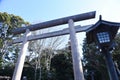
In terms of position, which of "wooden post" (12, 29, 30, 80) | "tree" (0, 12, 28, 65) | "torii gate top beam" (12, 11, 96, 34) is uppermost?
"tree" (0, 12, 28, 65)

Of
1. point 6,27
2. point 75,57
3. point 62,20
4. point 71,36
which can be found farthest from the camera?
point 6,27

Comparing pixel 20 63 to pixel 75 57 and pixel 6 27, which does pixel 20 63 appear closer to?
pixel 75 57

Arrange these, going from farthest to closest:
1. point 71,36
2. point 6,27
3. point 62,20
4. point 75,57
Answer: point 6,27 < point 62,20 < point 71,36 < point 75,57

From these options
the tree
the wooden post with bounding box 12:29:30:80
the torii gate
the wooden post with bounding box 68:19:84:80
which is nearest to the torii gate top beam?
the torii gate

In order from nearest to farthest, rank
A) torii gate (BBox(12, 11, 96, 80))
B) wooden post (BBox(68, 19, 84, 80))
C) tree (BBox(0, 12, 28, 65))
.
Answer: wooden post (BBox(68, 19, 84, 80)) < torii gate (BBox(12, 11, 96, 80)) < tree (BBox(0, 12, 28, 65))

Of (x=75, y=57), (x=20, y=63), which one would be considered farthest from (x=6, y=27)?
(x=75, y=57)

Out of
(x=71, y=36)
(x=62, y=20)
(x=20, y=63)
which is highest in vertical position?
(x=62, y=20)

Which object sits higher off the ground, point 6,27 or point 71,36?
point 6,27

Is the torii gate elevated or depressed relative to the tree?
depressed

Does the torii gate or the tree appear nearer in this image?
the torii gate

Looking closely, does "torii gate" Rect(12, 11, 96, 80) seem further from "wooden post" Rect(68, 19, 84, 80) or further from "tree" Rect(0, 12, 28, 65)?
A: "tree" Rect(0, 12, 28, 65)

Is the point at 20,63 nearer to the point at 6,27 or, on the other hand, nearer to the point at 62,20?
the point at 62,20

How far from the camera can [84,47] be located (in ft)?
48.3

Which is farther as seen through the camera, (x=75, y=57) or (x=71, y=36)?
(x=71, y=36)
